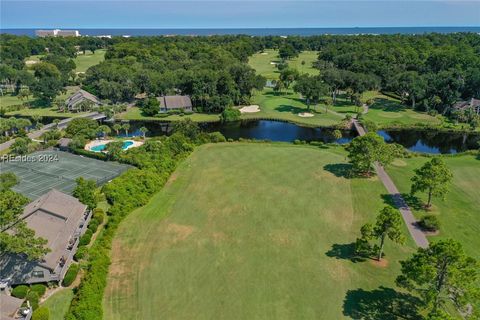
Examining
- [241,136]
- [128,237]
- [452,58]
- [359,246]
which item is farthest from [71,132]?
[452,58]

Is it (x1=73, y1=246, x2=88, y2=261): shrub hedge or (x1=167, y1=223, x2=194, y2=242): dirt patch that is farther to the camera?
(x1=167, y1=223, x2=194, y2=242): dirt patch

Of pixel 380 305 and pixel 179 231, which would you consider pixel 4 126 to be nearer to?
pixel 179 231

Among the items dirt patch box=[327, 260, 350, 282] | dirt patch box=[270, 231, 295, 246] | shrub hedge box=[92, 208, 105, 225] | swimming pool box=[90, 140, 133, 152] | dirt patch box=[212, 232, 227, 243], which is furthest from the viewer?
swimming pool box=[90, 140, 133, 152]

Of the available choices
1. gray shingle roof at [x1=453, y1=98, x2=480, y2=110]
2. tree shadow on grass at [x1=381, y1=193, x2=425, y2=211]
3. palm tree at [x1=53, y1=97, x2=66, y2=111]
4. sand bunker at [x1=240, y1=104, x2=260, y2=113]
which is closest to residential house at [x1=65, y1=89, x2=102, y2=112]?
palm tree at [x1=53, y1=97, x2=66, y2=111]

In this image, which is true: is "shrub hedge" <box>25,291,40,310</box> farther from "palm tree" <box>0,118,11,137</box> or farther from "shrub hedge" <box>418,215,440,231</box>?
"palm tree" <box>0,118,11,137</box>

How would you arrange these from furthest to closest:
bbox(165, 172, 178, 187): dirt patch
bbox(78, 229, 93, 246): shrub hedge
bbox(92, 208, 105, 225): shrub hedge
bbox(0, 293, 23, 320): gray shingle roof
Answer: bbox(165, 172, 178, 187): dirt patch → bbox(92, 208, 105, 225): shrub hedge → bbox(78, 229, 93, 246): shrub hedge → bbox(0, 293, 23, 320): gray shingle roof

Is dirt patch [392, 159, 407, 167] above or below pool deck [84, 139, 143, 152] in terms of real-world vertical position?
below

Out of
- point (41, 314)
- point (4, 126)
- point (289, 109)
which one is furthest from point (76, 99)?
point (41, 314)
